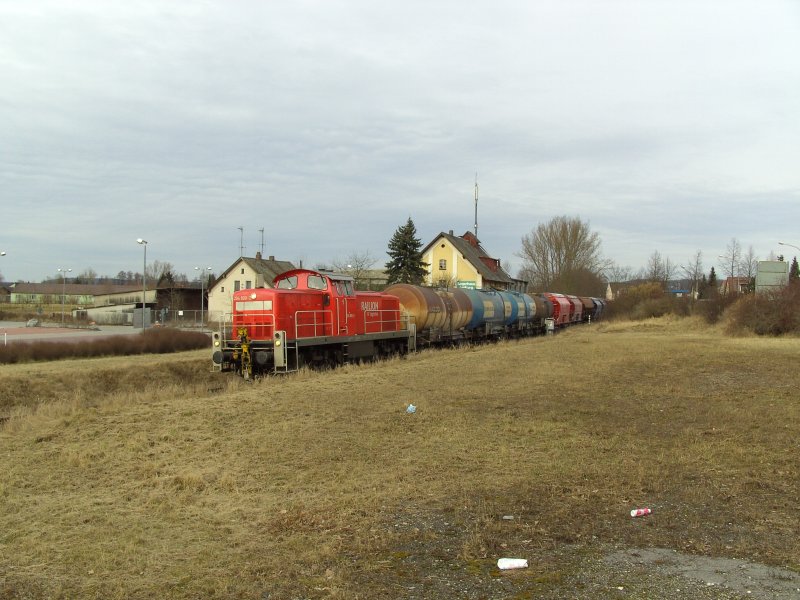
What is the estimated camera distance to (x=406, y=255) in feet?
204

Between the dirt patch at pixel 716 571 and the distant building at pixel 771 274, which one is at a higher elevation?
the distant building at pixel 771 274

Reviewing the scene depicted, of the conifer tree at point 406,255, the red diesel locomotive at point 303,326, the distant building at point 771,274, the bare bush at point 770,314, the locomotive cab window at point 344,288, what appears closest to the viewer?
the red diesel locomotive at point 303,326

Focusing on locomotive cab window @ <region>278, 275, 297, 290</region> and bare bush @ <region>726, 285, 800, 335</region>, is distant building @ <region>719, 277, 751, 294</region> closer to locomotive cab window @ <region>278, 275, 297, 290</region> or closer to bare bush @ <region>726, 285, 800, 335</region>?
bare bush @ <region>726, 285, 800, 335</region>

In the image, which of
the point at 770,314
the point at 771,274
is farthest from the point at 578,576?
the point at 771,274

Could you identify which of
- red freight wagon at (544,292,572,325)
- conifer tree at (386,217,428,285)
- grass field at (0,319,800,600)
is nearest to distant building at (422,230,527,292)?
conifer tree at (386,217,428,285)

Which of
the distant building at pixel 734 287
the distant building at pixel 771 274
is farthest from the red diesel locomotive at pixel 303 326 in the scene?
the distant building at pixel 734 287

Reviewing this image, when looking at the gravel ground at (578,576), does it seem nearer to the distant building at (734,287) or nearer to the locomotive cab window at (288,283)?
the locomotive cab window at (288,283)

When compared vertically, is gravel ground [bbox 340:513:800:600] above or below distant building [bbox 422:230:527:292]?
below

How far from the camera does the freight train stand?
19.5 meters

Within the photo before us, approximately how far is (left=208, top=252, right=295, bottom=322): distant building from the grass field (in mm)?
54983

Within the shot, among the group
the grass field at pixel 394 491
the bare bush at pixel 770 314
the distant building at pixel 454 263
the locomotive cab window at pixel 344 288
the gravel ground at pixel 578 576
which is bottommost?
the grass field at pixel 394 491

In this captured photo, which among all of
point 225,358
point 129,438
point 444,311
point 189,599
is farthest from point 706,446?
point 444,311

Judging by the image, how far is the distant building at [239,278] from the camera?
227ft

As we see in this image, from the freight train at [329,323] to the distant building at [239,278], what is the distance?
41762 mm
